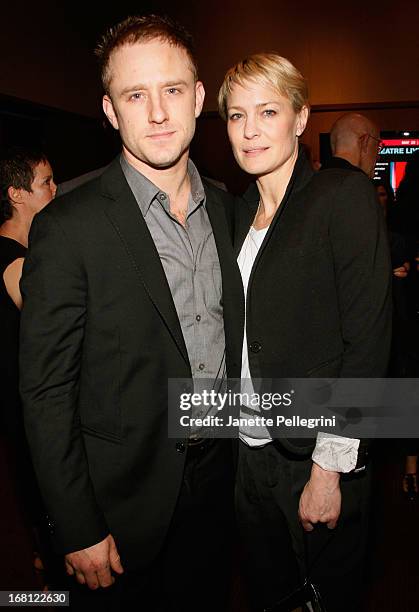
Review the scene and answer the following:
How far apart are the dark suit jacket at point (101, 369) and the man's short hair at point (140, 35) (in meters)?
0.30

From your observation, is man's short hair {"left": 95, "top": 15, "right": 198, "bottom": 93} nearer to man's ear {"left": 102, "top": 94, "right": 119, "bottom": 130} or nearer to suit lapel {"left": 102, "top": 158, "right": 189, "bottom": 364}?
man's ear {"left": 102, "top": 94, "right": 119, "bottom": 130}

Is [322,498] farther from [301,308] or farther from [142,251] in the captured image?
[142,251]

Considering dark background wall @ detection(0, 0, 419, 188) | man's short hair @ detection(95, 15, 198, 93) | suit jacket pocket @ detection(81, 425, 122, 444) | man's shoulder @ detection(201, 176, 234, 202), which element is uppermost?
dark background wall @ detection(0, 0, 419, 188)

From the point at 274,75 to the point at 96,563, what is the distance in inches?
53.3

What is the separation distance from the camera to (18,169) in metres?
2.65

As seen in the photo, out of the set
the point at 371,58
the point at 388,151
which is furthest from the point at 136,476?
the point at 371,58

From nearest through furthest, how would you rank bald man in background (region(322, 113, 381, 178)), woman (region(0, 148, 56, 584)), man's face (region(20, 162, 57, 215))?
1. woman (region(0, 148, 56, 584))
2. man's face (region(20, 162, 57, 215))
3. bald man in background (region(322, 113, 381, 178))

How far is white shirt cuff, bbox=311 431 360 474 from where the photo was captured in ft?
4.86

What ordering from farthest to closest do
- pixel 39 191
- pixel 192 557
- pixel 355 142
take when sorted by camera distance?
1. pixel 355 142
2. pixel 39 191
3. pixel 192 557

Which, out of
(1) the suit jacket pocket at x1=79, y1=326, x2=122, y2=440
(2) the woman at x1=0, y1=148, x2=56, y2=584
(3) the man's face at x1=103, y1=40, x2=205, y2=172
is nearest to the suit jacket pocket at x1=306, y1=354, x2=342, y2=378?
(1) the suit jacket pocket at x1=79, y1=326, x2=122, y2=440

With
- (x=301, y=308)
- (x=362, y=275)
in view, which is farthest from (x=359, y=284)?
(x=301, y=308)

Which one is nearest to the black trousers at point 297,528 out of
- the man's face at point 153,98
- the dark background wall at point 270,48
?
the man's face at point 153,98

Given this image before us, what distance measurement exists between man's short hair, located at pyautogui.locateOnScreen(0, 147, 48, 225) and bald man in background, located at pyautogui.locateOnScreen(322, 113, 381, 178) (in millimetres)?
1462

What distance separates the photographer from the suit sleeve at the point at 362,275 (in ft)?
4.65
